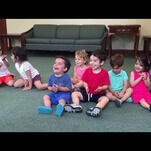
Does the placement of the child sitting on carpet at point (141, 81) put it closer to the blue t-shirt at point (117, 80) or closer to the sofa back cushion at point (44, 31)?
the blue t-shirt at point (117, 80)

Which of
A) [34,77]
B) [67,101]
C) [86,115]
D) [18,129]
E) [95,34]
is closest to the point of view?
[18,129]

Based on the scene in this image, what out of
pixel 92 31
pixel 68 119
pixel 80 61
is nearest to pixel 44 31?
pixel 92 31

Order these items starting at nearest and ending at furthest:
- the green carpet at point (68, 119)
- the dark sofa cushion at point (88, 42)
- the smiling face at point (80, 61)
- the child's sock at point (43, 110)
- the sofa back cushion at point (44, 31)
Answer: the green carpet at point (68, 119) → the child's sock at point (43, 110) → the smiling face at point (80, 61) → the dark sofa cushion at point (88, 42) → the sofa back cushion at point (44, 31)

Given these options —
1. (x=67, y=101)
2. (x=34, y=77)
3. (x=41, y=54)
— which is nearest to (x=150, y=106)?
(x=67, y=101)

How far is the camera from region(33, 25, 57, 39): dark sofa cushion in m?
5.56

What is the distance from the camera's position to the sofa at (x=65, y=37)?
16.2 feet

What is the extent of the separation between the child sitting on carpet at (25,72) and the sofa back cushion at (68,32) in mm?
2827

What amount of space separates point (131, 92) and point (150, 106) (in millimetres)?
292

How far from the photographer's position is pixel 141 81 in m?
2.25

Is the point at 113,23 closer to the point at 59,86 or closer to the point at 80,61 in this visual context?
the point at 80,61

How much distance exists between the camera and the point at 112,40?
560 centimetres

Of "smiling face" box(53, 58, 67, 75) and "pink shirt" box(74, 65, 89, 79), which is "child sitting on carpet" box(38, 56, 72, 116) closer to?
"smiling face" box(53, 58, 67, 75)

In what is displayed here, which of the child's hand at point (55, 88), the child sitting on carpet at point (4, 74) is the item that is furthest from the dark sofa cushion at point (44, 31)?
the child's hand at point (55, 88)
